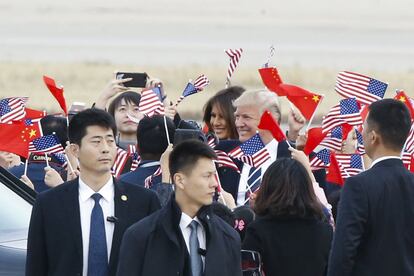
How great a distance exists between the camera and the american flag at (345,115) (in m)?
8.95

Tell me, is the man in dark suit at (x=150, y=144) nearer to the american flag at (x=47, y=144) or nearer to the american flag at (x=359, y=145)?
the american flag at (x=47, y=144)

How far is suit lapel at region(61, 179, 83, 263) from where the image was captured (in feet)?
22.3

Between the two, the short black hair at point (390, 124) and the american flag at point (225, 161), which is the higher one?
the short black hair at point (390, 124)

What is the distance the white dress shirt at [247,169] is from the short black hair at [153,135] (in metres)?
0.61

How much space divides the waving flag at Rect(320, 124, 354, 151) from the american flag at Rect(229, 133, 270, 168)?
0.59 meters

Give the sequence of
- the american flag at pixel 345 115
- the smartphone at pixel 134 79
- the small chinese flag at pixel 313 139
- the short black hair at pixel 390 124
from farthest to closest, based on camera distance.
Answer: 1. the smartphone at pixel 134 79
2. the american flag at pixel 345 115
3. the small chinese flag at pixel 313 139
4. the short black hair at pixel 390 124

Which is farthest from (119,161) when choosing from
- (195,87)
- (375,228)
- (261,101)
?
(375,228)

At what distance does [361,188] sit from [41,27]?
5393cm

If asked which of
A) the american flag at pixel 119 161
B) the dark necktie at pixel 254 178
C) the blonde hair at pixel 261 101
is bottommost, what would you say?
the american flag at pixel 119 161

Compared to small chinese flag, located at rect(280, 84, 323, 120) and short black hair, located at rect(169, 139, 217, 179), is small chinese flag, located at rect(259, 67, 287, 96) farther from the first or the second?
short black hair, located at rect(169, 139, 217, 179)

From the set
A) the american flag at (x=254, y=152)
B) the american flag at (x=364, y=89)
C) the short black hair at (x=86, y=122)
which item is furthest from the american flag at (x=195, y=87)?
the short black hair at (x=86, y=122)

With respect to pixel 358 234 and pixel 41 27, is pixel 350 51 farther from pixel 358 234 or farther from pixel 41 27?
pixel 358 234

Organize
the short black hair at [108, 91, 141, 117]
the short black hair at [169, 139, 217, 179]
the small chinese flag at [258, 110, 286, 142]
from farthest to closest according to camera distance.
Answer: the short black hair at [108, 91, 141, 117]
the small chinese flag at [258, 110, 286, 142]
the short black hair at [169, 139, 217, 179]

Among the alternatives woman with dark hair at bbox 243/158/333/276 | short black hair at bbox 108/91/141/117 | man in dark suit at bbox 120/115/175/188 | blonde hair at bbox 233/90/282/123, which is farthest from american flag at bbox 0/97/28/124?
woman with dark hair at bbox 243/158/333/276
